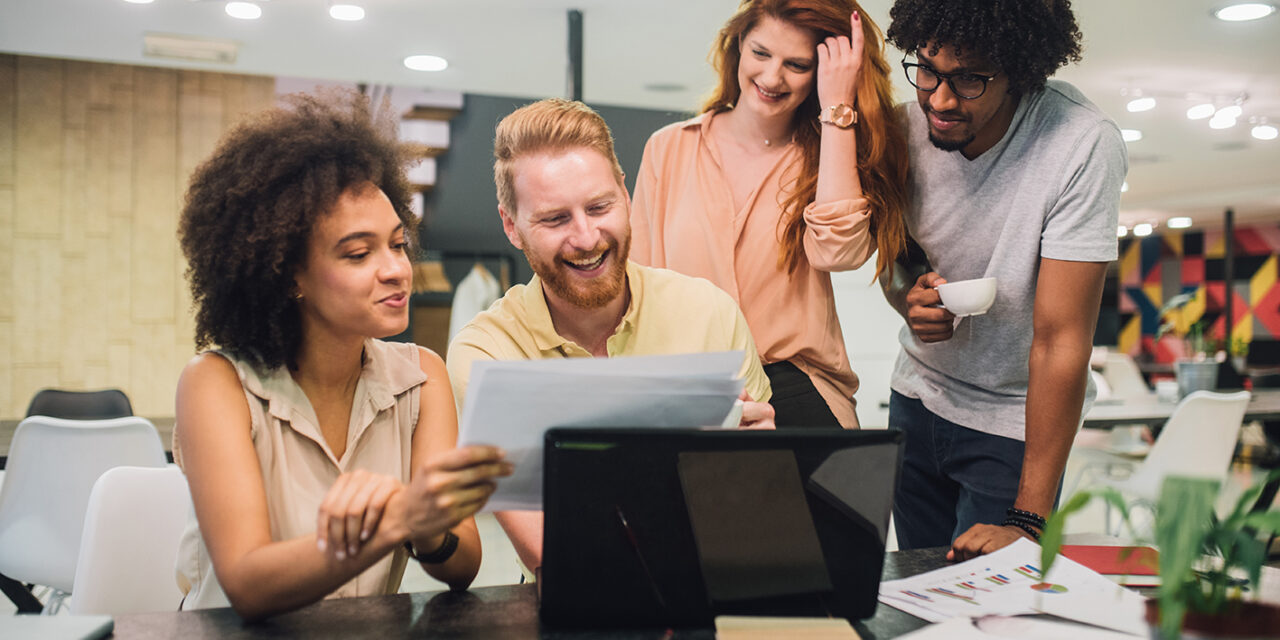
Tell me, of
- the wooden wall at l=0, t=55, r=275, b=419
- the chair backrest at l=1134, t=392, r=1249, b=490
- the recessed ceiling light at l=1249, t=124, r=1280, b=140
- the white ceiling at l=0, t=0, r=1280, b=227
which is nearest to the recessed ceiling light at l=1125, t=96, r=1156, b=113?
the white ceiling at l=0, t=0, r=1280, b=227

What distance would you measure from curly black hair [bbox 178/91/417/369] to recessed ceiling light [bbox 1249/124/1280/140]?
766 centimetres

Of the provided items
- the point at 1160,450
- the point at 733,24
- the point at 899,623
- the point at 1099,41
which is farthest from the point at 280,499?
the point at 1099,41

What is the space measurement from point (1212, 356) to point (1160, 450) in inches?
73.7

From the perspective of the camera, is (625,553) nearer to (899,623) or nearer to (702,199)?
(899,623)

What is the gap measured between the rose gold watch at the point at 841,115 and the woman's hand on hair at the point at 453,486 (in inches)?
41.6

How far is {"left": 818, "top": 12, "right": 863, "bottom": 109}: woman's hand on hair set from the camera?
169 cm

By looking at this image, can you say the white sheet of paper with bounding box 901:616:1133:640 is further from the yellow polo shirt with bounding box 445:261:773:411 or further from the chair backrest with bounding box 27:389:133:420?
the chair backrest with bounding box 27:389:133:420

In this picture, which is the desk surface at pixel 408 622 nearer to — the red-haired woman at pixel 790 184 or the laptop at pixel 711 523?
the laptop at pixel 711 523

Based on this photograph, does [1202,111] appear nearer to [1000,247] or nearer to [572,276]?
[1000,247]

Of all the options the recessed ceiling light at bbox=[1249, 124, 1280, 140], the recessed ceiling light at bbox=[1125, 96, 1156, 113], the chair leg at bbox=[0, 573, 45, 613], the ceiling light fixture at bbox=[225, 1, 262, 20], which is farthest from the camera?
the recessed ceiling light at bbox=[1249, 124, 1280, 140]

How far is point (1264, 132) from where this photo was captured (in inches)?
278

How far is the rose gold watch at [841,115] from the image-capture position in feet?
5.57

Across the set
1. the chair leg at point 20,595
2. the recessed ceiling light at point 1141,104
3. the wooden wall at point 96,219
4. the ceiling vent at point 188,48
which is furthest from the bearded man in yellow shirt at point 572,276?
the recessed ceiling light at point 1141,104

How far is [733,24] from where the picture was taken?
1.85 m
